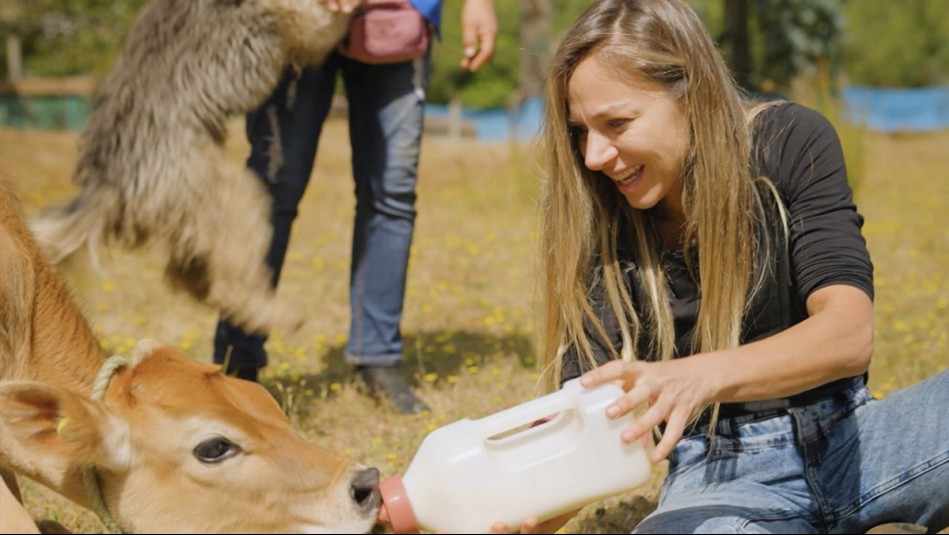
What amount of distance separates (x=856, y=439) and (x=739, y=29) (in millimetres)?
9350

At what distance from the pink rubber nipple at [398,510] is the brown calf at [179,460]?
0.09 ft

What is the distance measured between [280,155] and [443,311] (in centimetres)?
234

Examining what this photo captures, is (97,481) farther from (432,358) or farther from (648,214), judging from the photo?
(432,358)

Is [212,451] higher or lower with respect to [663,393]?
lower

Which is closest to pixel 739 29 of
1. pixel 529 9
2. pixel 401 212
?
pixel 529 9

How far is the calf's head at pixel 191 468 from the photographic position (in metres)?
2.52

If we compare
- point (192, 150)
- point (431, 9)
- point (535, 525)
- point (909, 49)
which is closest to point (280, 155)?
point (192, 150)

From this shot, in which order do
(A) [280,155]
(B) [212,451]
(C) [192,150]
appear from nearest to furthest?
(B) [212,451], (C) [192,150], (A) [280,155]

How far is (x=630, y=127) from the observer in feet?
9.18

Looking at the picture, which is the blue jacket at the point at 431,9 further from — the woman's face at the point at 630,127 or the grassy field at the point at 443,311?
the woman's face at the point at 630,127

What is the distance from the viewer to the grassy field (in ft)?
13.9

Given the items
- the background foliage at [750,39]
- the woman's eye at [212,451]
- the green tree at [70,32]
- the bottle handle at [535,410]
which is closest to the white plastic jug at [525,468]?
the bottle handle at [535,410]

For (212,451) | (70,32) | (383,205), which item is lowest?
(70,32)

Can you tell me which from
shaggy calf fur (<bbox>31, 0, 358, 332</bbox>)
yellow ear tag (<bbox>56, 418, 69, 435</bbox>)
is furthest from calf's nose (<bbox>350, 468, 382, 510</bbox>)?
shaggy calf fur (<bbox>31, 0, 358, 332</bbox>)
